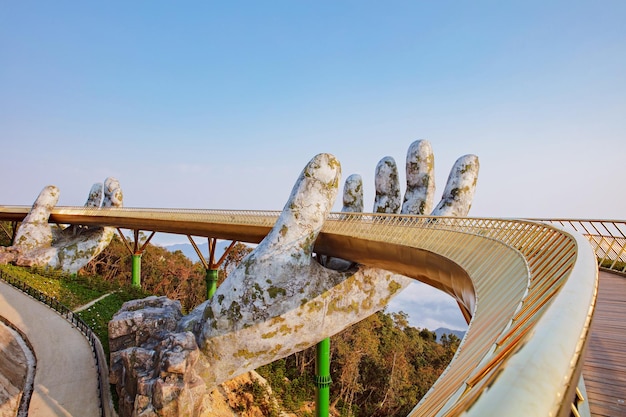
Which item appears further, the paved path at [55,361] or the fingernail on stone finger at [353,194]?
the fingernail on stone finger at [353,194]

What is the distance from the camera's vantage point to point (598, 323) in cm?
417

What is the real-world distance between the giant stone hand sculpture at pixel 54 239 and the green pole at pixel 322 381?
17.7 m

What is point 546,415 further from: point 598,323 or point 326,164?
point 326,164

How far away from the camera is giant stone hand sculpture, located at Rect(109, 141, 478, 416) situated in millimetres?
10805

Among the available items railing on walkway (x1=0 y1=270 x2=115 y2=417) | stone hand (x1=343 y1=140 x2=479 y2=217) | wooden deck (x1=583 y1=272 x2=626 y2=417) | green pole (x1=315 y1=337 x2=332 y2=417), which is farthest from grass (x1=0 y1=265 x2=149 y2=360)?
wooden deck (x1=583 y1=272 x2=626 y2=417)

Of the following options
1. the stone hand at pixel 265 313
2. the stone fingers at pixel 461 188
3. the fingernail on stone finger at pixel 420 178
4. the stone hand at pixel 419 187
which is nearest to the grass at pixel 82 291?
the stone hand at pixel 265 313

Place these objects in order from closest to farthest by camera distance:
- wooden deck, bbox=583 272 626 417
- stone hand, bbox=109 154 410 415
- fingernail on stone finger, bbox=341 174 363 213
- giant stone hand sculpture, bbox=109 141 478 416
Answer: wooden deck, bbox=583 272 626 417 < giant stone hand sculpture, bbox=109 141 478 416 < stone hand, bbox=109 154 410 415 < fingernail on stone finger, bbox=341 174 363 213

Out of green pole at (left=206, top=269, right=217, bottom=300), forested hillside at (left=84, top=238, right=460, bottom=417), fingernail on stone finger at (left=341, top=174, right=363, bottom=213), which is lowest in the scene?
forested hillside at (left=84, top=238, right=460, bottom=417)

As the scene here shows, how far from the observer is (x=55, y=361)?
12953mm

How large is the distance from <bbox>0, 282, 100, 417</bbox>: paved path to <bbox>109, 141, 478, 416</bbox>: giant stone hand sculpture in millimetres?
1390

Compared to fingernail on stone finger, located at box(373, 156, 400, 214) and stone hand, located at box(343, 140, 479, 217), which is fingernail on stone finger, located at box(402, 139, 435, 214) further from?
fingernail on stone finger, located at box(373, 156, 400, 214)

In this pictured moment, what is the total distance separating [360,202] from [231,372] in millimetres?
Answer: 7821

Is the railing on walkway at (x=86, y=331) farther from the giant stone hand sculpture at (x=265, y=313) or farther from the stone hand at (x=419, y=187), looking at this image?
the stone hand at (x=419, y=187)

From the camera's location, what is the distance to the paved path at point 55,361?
1102 cm
